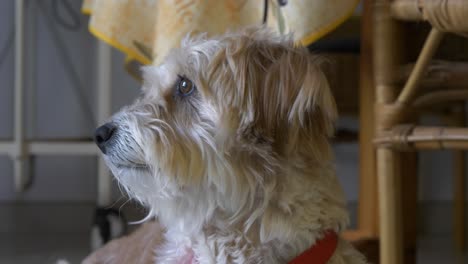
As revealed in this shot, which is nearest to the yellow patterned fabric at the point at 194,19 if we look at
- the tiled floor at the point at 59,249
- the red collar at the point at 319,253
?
the red collar at the point at 319,253

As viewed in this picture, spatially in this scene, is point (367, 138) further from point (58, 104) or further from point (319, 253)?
point (58, 104)

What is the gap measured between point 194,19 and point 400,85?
375 millimetres

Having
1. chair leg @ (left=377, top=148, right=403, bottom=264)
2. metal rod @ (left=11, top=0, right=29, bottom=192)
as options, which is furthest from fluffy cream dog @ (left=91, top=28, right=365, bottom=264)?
metal rod @ (left=11, top=0, right=29, bottom=192)

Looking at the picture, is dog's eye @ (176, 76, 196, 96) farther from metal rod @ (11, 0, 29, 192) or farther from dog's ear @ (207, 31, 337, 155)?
metal rod @ (11, 0, 29, 192)

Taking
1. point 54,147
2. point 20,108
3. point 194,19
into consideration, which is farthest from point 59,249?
point 194,19

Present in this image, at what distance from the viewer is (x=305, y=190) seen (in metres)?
0.78

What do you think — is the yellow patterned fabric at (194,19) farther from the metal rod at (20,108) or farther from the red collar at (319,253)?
the metal rod at (20,108)

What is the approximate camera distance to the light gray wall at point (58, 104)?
206cm

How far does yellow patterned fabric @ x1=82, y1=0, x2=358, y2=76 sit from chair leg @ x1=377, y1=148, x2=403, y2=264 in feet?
0.84

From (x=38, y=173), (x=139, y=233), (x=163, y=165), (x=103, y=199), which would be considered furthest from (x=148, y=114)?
(x=38, y=173)

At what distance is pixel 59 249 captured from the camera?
1.79 metres

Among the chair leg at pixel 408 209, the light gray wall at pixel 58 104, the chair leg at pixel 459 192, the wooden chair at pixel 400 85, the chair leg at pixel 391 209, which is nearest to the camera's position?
the wooden chair at pixel 400 85

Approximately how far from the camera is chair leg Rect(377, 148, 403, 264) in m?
0.97

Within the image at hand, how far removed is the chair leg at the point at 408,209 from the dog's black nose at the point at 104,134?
2.11 ft
